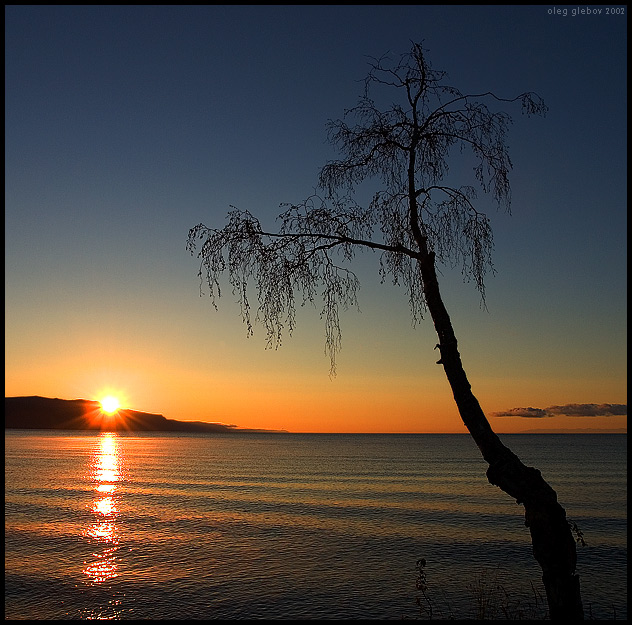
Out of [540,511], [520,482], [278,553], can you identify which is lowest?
[278,553]

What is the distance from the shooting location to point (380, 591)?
21.5 m

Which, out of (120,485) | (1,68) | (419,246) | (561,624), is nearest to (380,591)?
(561,624)

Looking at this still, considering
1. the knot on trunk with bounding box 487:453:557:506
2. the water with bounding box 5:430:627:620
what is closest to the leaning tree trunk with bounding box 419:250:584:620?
the knot on trunk with bounding box 487:453:557:506

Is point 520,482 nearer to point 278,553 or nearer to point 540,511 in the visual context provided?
point 540,511

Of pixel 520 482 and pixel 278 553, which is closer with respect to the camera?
pixel 520 482

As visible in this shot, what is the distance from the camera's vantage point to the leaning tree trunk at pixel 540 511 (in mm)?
8633

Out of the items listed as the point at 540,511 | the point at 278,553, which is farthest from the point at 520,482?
the point at 278,553

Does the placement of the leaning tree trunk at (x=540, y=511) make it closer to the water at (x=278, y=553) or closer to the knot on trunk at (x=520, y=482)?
the knot on trunk at (x=520, y=482)

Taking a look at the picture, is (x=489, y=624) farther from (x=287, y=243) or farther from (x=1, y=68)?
(x=1, y=68)

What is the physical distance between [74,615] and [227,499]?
115ft

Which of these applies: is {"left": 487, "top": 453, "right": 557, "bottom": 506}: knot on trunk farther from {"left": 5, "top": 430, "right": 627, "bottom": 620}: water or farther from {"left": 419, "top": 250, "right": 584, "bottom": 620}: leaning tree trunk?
{"left": 5, "top": 430, "right": 627, "bottom": 620}: water

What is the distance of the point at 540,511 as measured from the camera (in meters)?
8.77

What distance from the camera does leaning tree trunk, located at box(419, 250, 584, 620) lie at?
8.63m

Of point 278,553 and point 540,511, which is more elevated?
point 540,511
